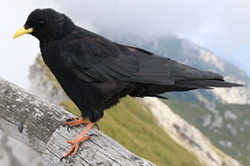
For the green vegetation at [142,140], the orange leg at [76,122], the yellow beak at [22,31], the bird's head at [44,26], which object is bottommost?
the orange leg at [76,122]

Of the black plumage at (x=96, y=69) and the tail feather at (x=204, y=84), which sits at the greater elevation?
the tail feather at (x=204, y=84)

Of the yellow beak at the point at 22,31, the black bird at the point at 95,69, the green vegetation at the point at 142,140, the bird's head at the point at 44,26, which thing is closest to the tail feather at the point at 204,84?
the black bird at the point at 95,69

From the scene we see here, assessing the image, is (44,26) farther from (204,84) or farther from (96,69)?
(204,84)

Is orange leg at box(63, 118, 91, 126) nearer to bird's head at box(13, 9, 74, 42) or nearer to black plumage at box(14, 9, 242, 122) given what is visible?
black plumage at box(14, 9, 242, 122)

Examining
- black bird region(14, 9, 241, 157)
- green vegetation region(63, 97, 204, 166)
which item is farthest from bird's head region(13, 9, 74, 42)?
green vegetation region(63, 97, 204, 166)

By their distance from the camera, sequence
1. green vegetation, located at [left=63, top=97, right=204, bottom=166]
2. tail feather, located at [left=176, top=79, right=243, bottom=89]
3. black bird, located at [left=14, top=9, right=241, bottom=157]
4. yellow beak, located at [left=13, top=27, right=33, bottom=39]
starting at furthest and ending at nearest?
1. green vegetation, located at [left=63, top=97, right=204, bottom=166]
2. yellow beak, located at [left=13, top=27, right=33, bottom=39]
3. black bird, located at [left=14, top=9, right=241, bottom=157]
4. tail feather, located at [left=176, top=79, right=243, bottom=89]

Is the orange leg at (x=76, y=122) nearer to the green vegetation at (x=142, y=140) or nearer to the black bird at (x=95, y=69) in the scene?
the black bird at (x=95, y=69)

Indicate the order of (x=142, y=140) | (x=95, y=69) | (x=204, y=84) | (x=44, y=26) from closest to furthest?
(x=204, y=84)
(x=95, y=69)
(x=44, y=26)
(x=142, y=140)

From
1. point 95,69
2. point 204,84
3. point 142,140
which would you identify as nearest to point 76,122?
point 95,69
